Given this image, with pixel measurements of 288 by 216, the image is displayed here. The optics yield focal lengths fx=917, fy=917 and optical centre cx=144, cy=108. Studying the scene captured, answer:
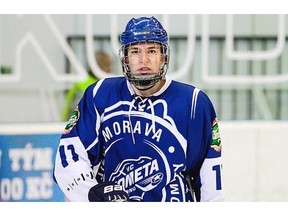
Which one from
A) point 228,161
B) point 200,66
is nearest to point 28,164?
point 228,161

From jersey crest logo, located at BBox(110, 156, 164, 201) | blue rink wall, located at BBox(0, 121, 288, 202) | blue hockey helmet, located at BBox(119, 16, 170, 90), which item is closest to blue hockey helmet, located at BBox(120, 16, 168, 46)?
blue hockey helmet, located at BBox(119, 16, 170, 90)

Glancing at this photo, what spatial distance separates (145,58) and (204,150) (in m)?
0.35

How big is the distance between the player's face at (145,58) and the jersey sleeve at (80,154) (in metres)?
0.19

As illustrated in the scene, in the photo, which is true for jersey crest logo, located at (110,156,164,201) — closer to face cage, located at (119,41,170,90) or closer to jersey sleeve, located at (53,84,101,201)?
jersey sleeve, located at (53,84,101,201)

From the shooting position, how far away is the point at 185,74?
232 inches

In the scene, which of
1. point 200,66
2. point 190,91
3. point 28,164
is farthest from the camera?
point 200,66

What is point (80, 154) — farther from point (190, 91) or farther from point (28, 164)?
point (28, 164)

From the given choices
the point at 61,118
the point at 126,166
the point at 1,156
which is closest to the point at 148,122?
the point at 126,166

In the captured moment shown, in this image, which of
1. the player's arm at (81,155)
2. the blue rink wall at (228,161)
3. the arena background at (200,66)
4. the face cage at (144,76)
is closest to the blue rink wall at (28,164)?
the blue rink wall at (228,161)

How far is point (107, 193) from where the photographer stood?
2799mm

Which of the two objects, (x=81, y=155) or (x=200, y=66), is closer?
(x=81, y=155)

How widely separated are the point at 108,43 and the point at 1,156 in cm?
110

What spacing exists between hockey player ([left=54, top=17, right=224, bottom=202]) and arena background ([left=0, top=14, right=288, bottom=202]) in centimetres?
252
